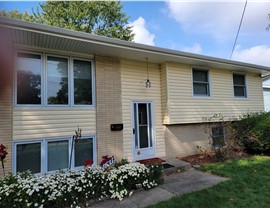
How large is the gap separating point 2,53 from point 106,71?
5457 millimetres

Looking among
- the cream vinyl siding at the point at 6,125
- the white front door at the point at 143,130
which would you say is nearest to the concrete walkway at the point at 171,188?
the white front door at the point at 143,130

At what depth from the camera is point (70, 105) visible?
5.77m

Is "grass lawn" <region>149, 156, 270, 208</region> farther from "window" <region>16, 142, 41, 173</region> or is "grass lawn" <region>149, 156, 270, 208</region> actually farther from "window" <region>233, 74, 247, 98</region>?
"window" <region>233, 74, 247, 98</region>

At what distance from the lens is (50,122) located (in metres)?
5.42

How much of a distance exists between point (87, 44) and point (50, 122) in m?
2.50

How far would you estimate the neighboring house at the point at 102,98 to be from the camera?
5051 millimetres

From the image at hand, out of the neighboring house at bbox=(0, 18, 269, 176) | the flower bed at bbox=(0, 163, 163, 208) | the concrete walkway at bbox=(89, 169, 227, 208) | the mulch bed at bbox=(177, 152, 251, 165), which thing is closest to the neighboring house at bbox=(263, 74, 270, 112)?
the neighboring house at bbox=(0, 18, 269, 176)

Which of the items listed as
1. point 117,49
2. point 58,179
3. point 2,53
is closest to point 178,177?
point 58,179

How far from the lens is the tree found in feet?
62.2

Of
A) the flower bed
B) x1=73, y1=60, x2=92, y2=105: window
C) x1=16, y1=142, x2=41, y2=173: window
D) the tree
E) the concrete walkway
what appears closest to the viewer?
the flower bed

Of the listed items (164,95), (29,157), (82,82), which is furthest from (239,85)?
(29,157)

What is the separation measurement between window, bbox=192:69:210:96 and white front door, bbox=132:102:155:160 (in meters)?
2.24

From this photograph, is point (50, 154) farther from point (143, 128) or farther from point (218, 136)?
point (218, 136)

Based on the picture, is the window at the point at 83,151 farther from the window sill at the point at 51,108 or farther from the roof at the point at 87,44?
the roof at the point at 87,44
